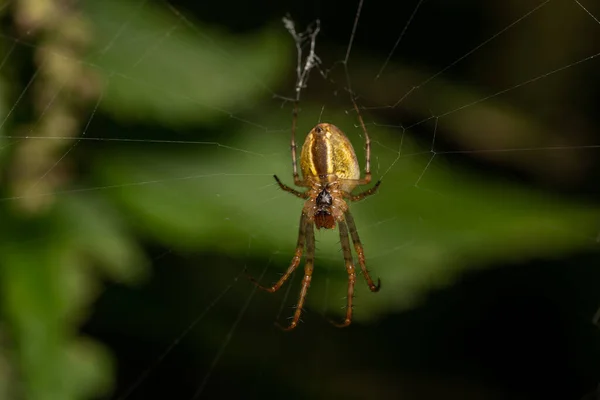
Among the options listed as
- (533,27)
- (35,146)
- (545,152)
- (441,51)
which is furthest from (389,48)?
(35,146)

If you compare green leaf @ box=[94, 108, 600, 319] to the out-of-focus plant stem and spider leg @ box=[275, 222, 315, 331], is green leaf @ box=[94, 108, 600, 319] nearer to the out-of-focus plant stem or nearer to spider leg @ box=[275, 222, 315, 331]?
spider leg @ box=[275, 222, 315, 331]

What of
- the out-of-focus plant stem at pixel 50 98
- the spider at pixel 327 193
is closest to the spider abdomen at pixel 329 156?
the spider at pixel 327 193

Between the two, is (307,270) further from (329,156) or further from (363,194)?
(329,156)

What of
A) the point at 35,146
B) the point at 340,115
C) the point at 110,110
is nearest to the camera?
the point at 35,146

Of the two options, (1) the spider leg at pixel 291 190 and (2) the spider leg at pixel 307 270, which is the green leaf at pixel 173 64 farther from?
(2) the spider leg at pixel 307 270

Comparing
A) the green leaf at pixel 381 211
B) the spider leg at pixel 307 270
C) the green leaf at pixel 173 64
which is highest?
the green leaf at pixel 173 64

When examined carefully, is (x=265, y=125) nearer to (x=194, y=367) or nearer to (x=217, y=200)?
(x=217, y=200)

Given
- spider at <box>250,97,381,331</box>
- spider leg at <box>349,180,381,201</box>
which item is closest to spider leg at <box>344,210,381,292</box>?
spider at <box>250,97,381,331</box>

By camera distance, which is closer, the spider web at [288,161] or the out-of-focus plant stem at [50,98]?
the out-of-focus plant stem at [50,98]
